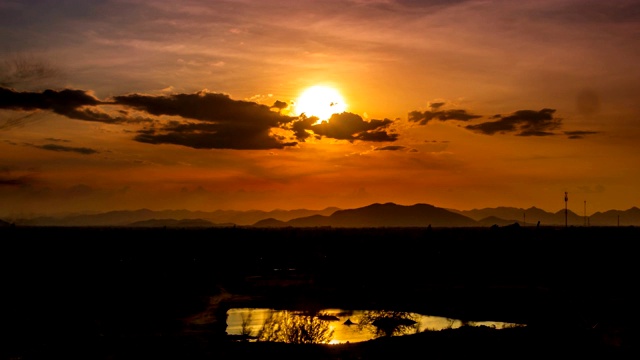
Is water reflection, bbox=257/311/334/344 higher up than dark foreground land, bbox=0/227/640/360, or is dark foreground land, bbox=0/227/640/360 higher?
dark foreground land, bbox=0/227/640/360

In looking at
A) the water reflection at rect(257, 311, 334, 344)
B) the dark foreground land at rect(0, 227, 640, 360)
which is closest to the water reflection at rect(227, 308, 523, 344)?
the water reflection at rect(257, 311, 334, 344)

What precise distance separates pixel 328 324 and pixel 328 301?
39.8ft

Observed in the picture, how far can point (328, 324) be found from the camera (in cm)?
4166

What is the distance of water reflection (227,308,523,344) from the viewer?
36969 mm

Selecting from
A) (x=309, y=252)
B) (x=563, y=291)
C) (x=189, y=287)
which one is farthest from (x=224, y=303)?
(x=309, y=252)

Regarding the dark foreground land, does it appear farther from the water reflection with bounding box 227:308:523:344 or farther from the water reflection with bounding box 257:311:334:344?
the water reflection with bounding box 257:311:334:344

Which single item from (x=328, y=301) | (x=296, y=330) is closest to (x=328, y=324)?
(x=296, y=330)

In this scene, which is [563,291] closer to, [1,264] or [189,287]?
[189,287]

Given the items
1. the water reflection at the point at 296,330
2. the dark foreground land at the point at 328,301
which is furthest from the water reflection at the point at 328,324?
the dark foreground land at the point at 328,301

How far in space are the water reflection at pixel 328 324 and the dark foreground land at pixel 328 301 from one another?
1.85 m

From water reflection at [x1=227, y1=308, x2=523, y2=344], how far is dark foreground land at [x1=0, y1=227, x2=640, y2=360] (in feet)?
6.08

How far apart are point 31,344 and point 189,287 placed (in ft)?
88.4

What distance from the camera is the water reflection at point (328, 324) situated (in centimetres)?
3697

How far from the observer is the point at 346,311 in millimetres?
48094
